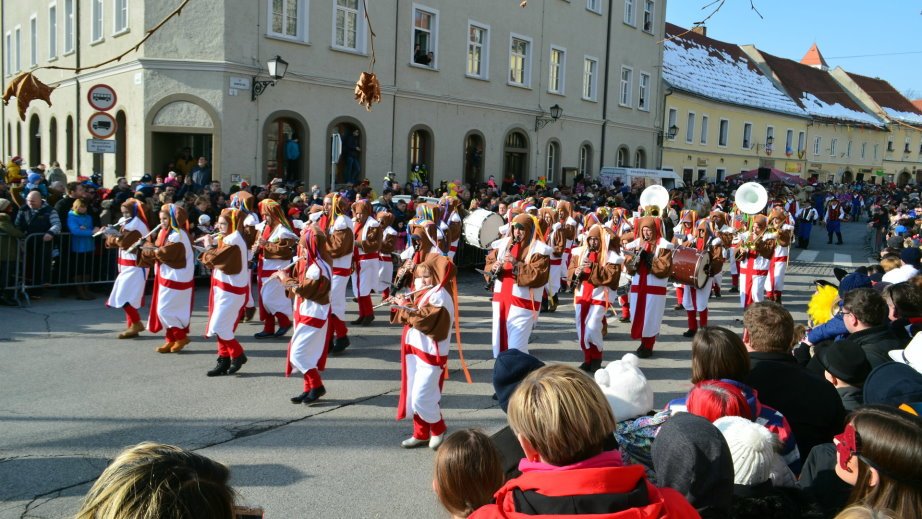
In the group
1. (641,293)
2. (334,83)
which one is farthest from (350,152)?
(641,293)

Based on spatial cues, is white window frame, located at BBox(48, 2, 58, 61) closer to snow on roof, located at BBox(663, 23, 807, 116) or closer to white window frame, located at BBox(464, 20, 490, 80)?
white window frame, located at BBox(464, 20, 490, 80)

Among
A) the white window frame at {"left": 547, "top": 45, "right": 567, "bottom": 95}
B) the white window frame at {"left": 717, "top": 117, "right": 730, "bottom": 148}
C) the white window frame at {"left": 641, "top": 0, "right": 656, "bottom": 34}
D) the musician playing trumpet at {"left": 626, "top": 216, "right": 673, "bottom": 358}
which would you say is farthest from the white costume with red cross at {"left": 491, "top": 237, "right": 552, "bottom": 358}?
the white window frame at {"left": 717, "top": 117, "right": 730, "bottom": 148}

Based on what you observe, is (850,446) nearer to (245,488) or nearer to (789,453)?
(789,453)

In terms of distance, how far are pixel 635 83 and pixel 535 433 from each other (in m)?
31.6

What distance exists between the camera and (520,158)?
85.7ft

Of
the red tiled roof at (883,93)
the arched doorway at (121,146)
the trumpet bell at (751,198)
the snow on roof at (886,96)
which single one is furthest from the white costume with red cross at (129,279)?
the red tiled roof at (883,93)

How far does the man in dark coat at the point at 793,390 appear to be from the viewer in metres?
3.68

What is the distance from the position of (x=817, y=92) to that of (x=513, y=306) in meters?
52.7

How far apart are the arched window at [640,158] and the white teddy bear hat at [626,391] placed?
30.5 metres

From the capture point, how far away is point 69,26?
845 inches

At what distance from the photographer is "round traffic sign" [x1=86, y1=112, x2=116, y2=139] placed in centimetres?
1115

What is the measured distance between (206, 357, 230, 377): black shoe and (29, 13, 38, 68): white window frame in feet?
71.9

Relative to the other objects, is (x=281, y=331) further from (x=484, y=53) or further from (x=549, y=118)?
(x=549, y=118)

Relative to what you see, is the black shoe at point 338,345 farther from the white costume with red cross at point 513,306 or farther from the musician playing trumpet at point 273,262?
the white costume with red cross at point 513,306
